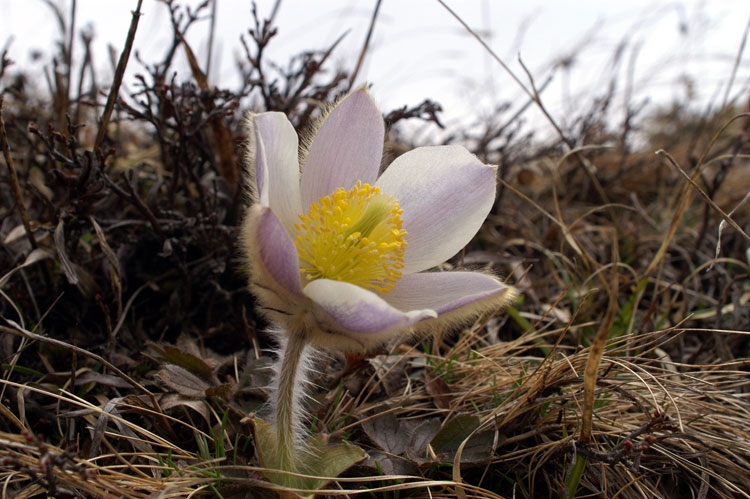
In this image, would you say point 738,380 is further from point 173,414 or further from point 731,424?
point 173,414

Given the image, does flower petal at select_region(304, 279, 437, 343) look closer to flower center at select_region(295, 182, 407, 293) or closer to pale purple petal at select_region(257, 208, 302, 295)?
pale purple petal at select_region(257, 208, 302, 295)

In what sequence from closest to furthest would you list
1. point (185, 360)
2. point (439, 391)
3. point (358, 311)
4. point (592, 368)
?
point (358, 311), point (592, 368), point (185, 360), point (439, 391)

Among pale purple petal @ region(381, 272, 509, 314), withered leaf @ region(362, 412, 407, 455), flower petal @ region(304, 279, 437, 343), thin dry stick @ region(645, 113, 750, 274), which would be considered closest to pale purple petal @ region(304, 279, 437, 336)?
flower petal @ region(304, 279, 437, 343)

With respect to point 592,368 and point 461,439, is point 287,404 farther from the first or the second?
point 592,368

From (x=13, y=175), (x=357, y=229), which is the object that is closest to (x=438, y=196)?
(x=357, y=229)

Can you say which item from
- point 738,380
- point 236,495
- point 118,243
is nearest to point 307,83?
point 118,243

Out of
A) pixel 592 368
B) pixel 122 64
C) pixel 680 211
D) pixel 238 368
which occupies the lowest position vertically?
Answer: pixel 238 368

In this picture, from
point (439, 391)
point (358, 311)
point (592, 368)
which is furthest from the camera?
point (439, 391)

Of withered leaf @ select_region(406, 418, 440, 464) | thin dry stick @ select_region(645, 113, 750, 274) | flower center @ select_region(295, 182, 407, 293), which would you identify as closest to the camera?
flower center @ select_region(295, 182, 407, 293)
